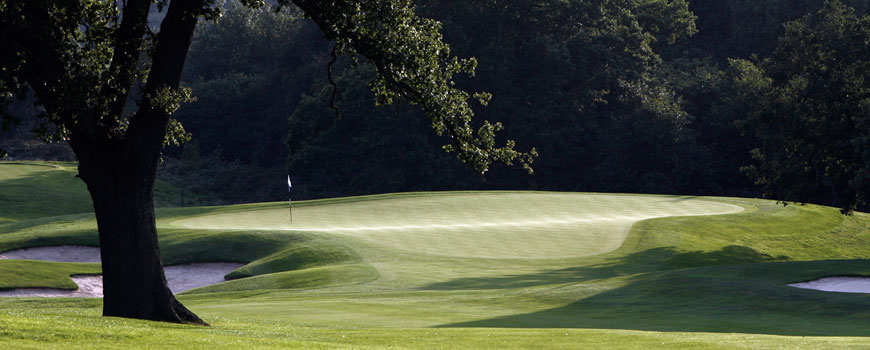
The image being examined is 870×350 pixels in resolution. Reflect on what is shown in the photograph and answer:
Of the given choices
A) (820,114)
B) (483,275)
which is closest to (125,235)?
(483,275)

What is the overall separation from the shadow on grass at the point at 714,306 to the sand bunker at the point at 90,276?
1057cm

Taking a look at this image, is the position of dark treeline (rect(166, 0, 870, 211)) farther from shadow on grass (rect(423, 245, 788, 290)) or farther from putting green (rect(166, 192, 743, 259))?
shadow on grass (rect(423, 245, 788, 290))

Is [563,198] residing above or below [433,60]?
below

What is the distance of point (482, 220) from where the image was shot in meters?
32.5

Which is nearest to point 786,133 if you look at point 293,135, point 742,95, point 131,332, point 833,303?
point 833,303

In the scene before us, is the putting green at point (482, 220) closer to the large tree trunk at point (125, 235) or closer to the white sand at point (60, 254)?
the white sand at point (60, 254)

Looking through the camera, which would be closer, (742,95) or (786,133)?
(786,133)

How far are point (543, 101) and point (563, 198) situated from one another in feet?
Answer: 72.3

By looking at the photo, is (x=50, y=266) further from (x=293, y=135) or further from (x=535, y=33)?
(x=535, y=33)

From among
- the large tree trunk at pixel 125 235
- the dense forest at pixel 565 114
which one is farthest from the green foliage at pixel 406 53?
the dense forest at pixel 565 114

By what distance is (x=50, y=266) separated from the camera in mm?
25000

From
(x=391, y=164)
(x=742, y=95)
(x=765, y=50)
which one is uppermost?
(x=765, y=50)

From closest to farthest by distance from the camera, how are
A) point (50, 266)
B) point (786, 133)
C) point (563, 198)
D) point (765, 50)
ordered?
point (50, 266) < point (786, 133) < point (563, 198) < point (765, 50)

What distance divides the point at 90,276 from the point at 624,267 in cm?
1462
